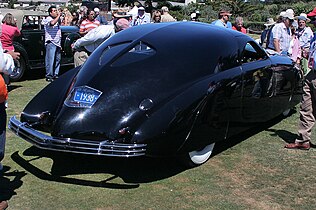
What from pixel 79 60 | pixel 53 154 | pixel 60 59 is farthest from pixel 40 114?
pixel 60 59

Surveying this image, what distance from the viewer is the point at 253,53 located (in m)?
5.79

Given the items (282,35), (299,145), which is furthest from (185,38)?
(282,35)

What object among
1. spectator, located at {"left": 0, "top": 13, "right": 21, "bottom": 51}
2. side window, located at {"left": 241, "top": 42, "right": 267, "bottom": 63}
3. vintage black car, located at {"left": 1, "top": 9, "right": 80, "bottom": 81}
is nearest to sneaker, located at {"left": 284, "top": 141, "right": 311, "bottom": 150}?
side window, located at {"left": 241, "top": 42, "right": 267, "bottom": 63}

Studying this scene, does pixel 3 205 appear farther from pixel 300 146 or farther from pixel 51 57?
pixel 51 57

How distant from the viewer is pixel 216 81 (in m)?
4.47

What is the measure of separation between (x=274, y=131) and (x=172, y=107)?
8.85ft

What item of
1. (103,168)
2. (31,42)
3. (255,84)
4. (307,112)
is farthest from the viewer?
(31,42)

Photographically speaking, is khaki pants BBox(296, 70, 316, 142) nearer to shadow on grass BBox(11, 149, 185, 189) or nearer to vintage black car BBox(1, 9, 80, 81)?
shadow on grass BBox(11, 149, 185, 189)

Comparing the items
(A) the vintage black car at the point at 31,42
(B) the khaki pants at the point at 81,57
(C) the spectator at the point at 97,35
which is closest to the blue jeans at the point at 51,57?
(A) the vintage black car at the point at 31,42

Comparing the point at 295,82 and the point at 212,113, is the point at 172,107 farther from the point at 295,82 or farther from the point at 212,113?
the point at 295,82

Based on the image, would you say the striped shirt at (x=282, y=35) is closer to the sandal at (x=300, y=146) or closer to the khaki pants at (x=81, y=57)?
the sandal at (x=300, y=146)

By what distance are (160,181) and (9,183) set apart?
4.85 ft

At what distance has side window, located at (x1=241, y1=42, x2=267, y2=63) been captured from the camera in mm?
5605

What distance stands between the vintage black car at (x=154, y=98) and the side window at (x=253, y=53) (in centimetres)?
23
